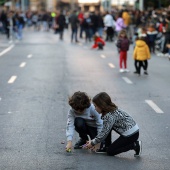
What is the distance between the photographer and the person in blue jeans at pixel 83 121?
29.6ft

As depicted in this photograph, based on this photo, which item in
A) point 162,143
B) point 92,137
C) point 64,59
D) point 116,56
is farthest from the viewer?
point 116,56

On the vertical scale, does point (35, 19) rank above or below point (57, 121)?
below

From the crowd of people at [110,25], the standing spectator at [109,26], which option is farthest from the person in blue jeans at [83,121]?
the standing spectator at [109,26]

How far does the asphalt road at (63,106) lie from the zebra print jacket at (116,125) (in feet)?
1.00

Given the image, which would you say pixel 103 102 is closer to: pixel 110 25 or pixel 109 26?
pixel 109 26

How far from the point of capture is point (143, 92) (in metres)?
16.5

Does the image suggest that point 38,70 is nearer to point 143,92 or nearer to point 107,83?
point 107,83

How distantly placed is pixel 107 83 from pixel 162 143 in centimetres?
853

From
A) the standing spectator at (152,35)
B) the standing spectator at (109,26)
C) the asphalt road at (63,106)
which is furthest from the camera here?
the standing spectator at (109,26)

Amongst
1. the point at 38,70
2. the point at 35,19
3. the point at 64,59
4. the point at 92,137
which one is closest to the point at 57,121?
the point at 92,137

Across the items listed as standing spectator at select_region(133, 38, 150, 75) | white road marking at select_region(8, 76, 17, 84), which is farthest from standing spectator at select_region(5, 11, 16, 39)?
standing spectator at select_region(133, 38, 150, 75)

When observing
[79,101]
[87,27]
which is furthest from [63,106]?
[87,27]

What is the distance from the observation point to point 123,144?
29.4 feet

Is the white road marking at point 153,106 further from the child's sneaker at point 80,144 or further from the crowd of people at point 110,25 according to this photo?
the crowd of people at point 110,25
